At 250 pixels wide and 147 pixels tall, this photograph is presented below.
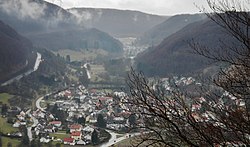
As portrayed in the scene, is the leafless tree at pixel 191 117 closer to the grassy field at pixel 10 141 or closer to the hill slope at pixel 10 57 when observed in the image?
the grassy field at pixel 10 141

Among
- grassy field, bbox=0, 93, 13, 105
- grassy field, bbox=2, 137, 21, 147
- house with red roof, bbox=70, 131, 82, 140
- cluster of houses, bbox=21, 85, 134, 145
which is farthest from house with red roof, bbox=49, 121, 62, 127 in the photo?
grassy field, bbox=0, 93, 13, 105

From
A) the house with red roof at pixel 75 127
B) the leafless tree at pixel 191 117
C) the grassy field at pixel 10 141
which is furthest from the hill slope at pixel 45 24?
the leafless tree at pixel 191 117

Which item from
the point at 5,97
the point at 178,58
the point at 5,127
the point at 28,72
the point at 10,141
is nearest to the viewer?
the point at 10,141

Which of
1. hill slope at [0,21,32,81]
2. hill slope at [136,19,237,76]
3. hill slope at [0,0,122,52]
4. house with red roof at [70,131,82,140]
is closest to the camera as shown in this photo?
house with red roof at [70,131,82,140]

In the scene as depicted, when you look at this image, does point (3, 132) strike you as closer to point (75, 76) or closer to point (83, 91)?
point (83, 91)

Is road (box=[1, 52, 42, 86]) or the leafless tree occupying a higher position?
the leafless tree

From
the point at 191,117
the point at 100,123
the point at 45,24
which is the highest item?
the point at 45,24

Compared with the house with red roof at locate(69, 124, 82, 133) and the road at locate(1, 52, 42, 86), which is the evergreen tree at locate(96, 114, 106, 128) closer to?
the house with red roof at locate(69, 124, 82, 133)

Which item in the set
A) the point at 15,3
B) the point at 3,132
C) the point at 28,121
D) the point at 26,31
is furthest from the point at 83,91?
the point at 15,3

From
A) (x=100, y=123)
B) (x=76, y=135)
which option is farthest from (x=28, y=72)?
(x=76, y=135)

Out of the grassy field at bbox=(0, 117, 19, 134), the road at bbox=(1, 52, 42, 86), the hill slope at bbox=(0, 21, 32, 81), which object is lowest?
the grassy field at bbox=(0, 117, 19, 134)

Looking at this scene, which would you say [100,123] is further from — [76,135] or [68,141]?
[68,141]

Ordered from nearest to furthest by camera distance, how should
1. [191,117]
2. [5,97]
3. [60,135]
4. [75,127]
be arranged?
[191,117], [60,135], [75,127], [5,97]
